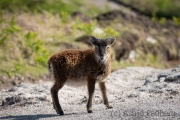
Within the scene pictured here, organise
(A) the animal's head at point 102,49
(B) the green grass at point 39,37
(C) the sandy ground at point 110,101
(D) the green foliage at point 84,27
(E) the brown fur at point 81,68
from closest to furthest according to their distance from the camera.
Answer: (C) the sandy ground at point 110,101, (A) the animal's head at point 102,49, (E) the brown fur at point 81,68, (B) the green grass at point 39,37, (D) the green foliage at point 84,27

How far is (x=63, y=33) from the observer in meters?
25.6

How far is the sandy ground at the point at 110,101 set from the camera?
39.1ft

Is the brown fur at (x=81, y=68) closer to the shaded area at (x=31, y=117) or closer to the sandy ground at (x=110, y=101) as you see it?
the shaded area at (x=31, y=117)

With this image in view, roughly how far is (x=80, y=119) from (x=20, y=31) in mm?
11796

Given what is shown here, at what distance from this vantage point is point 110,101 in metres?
14.6

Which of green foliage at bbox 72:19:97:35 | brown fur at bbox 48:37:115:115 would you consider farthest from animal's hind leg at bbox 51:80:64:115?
green foliage at bbox 72:19:97:35

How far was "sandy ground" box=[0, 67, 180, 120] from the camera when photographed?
1191 cm

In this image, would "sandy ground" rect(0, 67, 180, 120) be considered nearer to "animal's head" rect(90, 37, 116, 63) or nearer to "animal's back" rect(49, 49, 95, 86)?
"animal's back" rect(49, 49, 95, 86)

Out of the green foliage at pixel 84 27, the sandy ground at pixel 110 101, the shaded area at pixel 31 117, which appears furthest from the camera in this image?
the green foliage at pixel 84 27

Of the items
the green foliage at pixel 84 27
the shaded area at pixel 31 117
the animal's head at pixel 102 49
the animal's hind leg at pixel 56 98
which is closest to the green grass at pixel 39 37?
the green foliage at pixel 84 27

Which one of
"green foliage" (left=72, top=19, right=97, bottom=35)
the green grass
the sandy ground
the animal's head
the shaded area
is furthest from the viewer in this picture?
"green foliage" (left=72, top=19, right=97, bottom=35)

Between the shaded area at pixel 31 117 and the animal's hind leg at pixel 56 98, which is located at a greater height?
the animal's hind leg at pixel 56 98

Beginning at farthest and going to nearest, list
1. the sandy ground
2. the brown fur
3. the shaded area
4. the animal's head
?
the brown fur → the animal's head → the shaded area → the sandy ground

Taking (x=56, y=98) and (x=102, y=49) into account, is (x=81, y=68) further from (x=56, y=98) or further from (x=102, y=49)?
(x=56, y=98)
